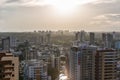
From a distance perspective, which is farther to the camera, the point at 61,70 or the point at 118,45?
the point at 118,45

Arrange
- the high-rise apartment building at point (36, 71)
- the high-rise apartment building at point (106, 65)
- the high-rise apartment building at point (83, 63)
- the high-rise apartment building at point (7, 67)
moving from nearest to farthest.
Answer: the high-rise apartment building at point (7, 67) < the high-rise apartment building at point (106, 65) < the high-rise apartment building at point (83, 63) < the high-rise apartment building at point (36, 71)

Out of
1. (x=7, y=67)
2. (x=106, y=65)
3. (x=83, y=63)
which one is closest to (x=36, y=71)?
(x=83, y=63)

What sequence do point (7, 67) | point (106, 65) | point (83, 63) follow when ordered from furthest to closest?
point (83, 63)
point (106, 65)
point (7, 67)

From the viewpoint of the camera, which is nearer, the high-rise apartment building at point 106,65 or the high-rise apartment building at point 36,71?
the high-rise apartment building at point 106,65

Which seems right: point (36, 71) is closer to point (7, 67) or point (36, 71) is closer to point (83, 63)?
point (83, 63)

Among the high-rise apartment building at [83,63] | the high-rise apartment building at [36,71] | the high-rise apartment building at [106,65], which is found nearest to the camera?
the high-rise apartment building at [106,65]

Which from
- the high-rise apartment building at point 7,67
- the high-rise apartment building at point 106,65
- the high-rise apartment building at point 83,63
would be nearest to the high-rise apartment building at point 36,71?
the high-rise apartment building at point 83,63

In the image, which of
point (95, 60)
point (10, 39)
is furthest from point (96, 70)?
point (10, 39)

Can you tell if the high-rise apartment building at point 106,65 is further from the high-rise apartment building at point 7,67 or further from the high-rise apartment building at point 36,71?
the high-rise apartment building at point 7,67

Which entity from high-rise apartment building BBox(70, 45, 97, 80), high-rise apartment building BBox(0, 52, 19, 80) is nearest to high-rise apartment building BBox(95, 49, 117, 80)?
high-rise apartment building BBox(70, 45, 97, 80)

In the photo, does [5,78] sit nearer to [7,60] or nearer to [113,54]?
[7,60]

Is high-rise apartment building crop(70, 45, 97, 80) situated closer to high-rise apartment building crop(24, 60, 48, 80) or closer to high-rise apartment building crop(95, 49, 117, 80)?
high-rise apartment building crop(95, 49, 117, 80)
